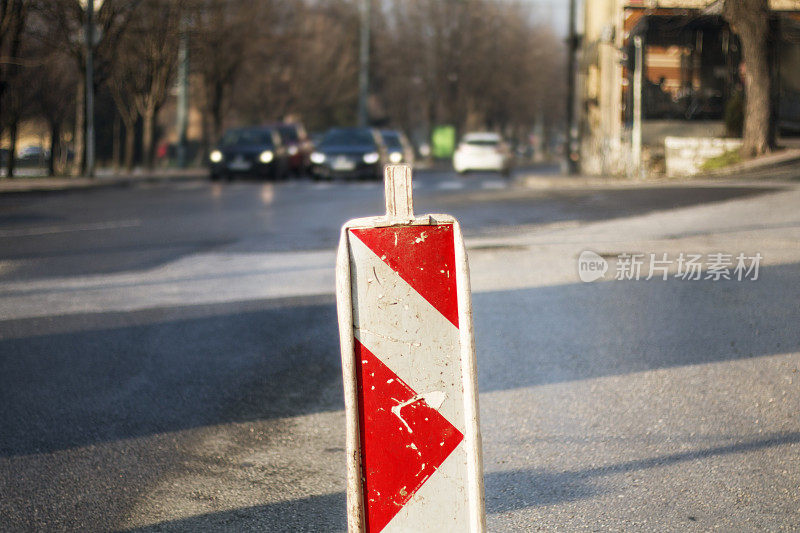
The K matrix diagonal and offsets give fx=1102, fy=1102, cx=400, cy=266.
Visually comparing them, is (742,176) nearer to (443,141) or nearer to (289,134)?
(289,134)

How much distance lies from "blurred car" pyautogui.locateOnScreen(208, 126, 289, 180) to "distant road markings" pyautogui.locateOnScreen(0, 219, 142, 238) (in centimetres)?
1419

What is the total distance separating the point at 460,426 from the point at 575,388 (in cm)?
302

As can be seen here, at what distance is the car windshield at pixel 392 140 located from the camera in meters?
34.6

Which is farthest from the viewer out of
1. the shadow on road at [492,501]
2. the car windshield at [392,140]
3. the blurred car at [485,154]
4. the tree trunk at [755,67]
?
the blurred car at [485,154]

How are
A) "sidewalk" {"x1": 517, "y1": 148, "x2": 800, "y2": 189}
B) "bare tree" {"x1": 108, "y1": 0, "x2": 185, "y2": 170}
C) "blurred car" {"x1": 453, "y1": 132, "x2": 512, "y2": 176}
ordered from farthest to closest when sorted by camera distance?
"bare tree" {"x1": 108, "y1": 0, "x2": 185, "y2": 170} → "blurred car" {"x1": 453, "y1": 132, "x2": 512, "y2": 176} → "sidewalk" {"x1": 517, "y1": 148, "x2": 800, "y2": 189}

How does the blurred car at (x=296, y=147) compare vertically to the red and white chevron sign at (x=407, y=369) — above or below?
below

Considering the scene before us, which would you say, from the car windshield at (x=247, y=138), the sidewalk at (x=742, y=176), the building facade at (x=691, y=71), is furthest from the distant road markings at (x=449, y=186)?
the car windshield at (x=247, y=138)

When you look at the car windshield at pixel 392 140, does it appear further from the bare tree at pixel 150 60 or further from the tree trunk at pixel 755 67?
the tree trunk at pixel 755 67

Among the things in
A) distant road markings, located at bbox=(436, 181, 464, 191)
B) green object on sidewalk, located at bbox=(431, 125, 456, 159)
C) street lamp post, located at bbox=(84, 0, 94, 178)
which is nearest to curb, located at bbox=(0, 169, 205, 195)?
street lamp post, located at bbox=(84, 0, 94, 178)

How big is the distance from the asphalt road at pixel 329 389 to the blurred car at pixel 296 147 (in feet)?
68.2

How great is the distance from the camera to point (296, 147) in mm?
33469

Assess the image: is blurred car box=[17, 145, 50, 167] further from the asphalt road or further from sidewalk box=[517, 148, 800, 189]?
the asphalt road

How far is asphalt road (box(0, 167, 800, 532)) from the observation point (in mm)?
4020

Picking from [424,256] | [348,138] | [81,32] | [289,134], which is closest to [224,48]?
[289,134]
